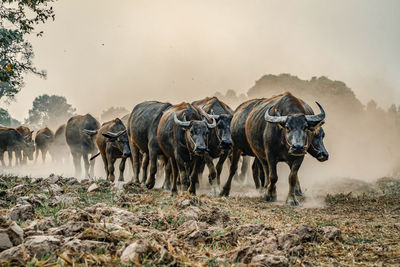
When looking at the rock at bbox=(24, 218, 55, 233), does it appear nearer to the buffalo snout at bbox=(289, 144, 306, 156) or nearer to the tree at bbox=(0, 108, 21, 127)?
the buffalo snout at bbox=(289, 144, 306, 156)

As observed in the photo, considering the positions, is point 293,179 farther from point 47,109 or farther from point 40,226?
point 47,109

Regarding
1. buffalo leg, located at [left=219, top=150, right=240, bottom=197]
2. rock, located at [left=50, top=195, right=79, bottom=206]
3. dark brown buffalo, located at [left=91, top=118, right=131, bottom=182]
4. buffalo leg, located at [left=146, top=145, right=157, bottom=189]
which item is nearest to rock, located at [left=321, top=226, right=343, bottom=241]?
rock, located at [left=50, top=195, right=79, bottom=206]

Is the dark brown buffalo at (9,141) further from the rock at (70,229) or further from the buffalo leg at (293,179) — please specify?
the rock at (70,229)

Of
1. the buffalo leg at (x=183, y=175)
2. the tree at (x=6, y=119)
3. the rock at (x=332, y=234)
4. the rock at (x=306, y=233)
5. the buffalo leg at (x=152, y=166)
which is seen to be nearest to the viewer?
the rock at (x=306, y=233)

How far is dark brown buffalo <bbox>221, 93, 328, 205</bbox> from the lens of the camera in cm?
760

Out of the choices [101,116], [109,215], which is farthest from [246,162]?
[101,116]

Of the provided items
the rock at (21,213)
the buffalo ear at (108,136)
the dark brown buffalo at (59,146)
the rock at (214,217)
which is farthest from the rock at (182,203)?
the dark brown buffalo at (59,146)

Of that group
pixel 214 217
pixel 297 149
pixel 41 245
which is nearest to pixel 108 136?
pixel 297 149

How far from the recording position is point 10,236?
10.0 feet

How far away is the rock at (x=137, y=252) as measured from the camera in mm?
2773

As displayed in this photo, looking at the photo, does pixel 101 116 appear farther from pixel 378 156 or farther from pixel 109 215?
pixel 109 215

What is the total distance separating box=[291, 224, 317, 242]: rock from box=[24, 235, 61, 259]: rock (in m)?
2.28

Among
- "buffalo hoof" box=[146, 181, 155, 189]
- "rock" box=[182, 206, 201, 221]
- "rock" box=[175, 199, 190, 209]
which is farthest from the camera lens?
"buffalo hoof" box=[146, 181, 155, 189]

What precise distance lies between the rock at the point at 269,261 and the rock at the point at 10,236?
1.85 metres
